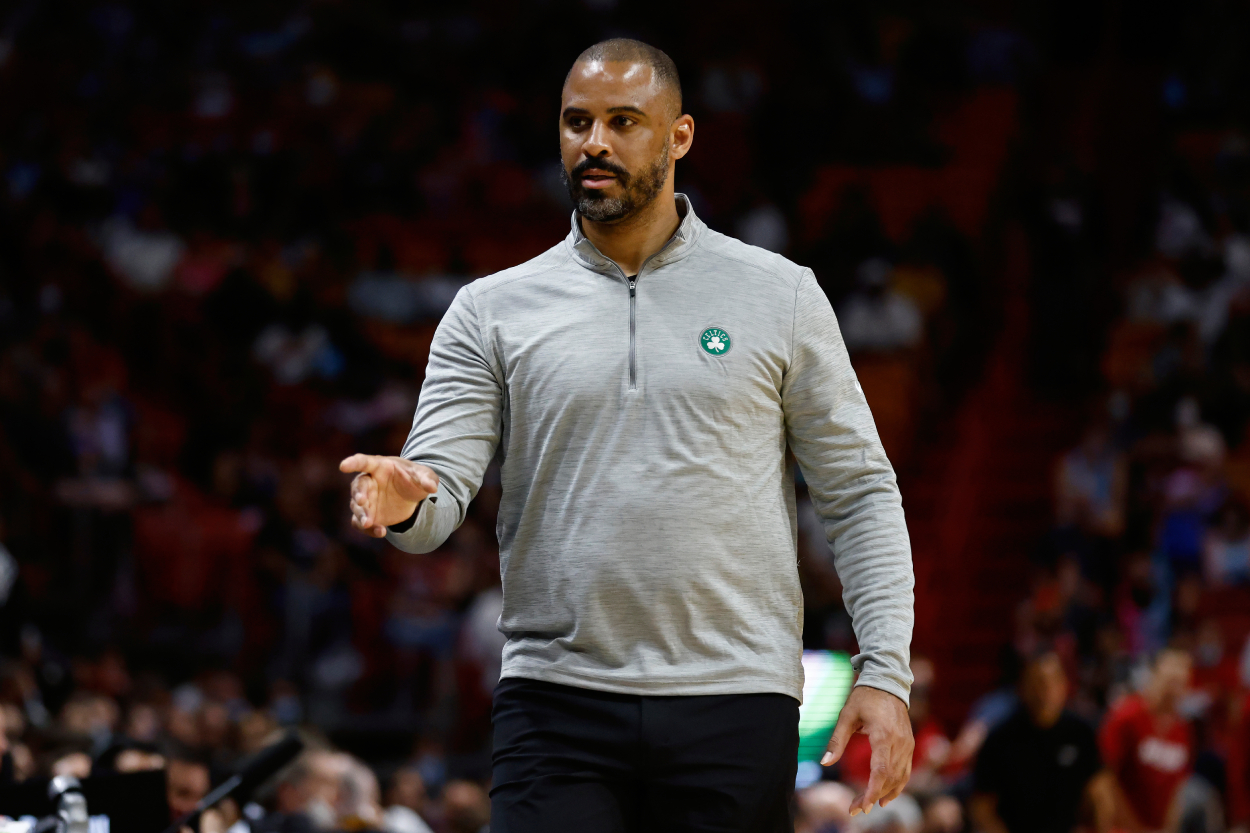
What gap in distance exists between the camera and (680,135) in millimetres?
3166

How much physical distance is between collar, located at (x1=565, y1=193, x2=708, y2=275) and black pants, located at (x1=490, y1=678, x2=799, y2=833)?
77 centimetres

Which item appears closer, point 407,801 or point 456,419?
point 456,419

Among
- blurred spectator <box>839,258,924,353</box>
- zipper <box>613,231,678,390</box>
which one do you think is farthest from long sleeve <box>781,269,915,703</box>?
blurred spectator <box>839,258,924,353</box>

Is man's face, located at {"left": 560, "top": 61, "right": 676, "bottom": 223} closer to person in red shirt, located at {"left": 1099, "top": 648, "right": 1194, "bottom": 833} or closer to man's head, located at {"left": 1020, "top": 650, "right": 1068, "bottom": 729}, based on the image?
man's head, located at {"left": 1020, "top": 650, "right": 1068, "bottom": 729}

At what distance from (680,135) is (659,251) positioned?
233 mm

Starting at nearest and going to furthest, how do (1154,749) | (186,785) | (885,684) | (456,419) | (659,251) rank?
(885,684)
(456,419)
(659,251)
(186,785)
(1154,749)

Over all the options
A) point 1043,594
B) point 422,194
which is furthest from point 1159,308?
point 422,194

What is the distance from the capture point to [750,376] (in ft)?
9.73

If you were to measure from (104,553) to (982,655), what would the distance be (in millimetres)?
6638

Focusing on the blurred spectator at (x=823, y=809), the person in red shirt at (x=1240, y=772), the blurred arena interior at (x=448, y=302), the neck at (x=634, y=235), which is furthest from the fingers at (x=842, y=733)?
the person in red shirt at (x=1240, y=772)

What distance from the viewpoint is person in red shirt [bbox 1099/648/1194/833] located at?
9344 mm

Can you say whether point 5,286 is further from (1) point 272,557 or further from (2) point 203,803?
(2) point 203,803

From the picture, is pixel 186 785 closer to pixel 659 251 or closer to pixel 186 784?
pixel 186 784

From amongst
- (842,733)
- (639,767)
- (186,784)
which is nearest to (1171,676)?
(186,784)
